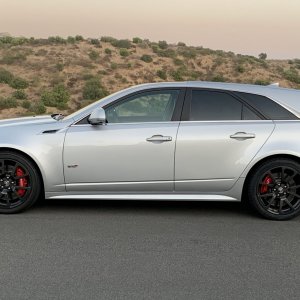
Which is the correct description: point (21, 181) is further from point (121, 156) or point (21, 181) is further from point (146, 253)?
point (146, 253)

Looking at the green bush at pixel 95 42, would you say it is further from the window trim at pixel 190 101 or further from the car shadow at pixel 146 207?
the window trim at pixel 190 101

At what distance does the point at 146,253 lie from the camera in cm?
477

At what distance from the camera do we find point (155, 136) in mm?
5879

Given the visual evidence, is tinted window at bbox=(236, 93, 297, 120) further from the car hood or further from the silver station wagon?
the car hood

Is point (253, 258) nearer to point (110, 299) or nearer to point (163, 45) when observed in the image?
point (110, 299)

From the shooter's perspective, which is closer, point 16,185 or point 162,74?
point 16,185

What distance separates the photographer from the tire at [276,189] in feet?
19.6

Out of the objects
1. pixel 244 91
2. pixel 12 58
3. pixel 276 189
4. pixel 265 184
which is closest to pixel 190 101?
pixel 244 91

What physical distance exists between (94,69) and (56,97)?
9576 mm

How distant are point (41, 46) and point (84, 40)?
16.3ft

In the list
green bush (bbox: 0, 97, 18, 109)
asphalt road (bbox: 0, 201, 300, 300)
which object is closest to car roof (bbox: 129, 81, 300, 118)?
asphalt road (bbox: 0, 201, 300, 300)

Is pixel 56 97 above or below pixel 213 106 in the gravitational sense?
below

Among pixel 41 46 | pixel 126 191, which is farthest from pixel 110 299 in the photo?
pixel 41 46

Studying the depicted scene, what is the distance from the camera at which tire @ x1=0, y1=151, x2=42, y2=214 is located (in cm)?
599
